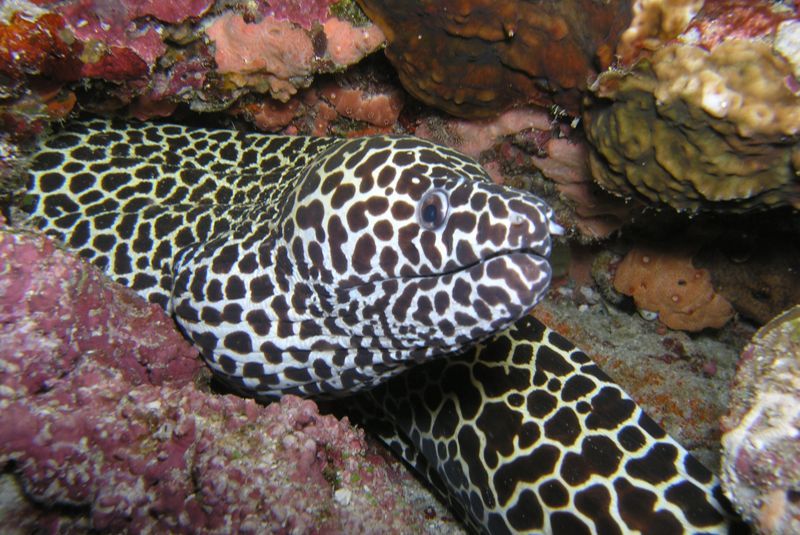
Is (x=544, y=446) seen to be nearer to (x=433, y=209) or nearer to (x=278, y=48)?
(x=433, y=209)

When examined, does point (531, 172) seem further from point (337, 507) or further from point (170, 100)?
point (337, 507)

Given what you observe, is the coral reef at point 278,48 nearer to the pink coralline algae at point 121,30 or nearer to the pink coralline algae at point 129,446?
the pink coralline algae at point 121,30

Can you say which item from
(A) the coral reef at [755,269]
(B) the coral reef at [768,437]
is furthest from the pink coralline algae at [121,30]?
(A) the coral reef at [755,269]

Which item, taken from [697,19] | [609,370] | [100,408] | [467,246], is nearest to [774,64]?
[697,19]

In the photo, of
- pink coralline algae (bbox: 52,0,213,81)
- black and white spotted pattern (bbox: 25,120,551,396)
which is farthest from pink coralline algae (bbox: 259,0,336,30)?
black and white spotted pattern (bbox: 25,120,551,396)

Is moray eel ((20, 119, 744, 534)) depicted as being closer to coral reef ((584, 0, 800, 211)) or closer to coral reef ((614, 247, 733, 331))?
coral reef ((584, 0, 800, 211))

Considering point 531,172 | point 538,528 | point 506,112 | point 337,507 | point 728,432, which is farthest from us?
point 531,172
